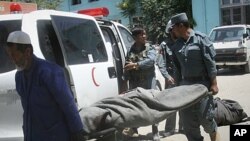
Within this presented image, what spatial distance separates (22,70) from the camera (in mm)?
3379

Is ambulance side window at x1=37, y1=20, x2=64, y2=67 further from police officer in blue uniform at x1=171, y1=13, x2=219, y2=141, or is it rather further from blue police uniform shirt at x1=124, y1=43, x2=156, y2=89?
blue police uniform shirt at x1=124, y1=43, x2=156, y2=89

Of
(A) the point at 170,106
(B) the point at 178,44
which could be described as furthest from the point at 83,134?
(B) the point at 178,44

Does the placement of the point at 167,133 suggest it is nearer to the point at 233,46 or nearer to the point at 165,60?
the point at 165,60

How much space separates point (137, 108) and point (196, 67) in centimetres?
124

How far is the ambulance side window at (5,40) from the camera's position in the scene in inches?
179

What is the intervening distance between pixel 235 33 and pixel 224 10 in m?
10.6

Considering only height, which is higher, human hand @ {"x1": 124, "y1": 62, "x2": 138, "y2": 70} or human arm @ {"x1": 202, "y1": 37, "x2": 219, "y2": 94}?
human arm @ {"x1": 202, "y1": 37, "x2": 219, "y2": 94}

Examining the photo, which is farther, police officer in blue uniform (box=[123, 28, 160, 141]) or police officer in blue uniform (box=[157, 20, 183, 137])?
police officer in blue uniform (box=[157, 20, 183, 137])

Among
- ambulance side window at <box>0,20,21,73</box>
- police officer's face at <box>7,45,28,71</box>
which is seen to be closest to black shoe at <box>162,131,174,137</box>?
ambulance side window at <box>0,20,21,73</box>

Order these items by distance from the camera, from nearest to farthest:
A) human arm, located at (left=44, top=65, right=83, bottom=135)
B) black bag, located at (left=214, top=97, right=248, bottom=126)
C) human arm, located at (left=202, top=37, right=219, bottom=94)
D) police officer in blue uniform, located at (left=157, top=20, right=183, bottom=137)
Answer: human arm, located at (left=44, top=65, right=83, bottom=135) < human arm, located at (left=202, top=37, right=219, bottom=94) < black bag, located at (left=214, top=97, right=248, bottom=126) < police officer in blue uniform, located at (left=157, top=20, right=183, bottom=137)

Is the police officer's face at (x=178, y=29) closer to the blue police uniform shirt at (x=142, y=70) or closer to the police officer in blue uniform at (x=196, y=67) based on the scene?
the police officer in blue uniform at (x=196, y=67)

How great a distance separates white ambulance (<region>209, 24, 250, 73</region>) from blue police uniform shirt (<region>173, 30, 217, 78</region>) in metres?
11.1

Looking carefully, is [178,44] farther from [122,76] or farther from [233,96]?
[233,96]

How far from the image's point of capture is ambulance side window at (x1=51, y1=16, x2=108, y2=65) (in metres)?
5.10
